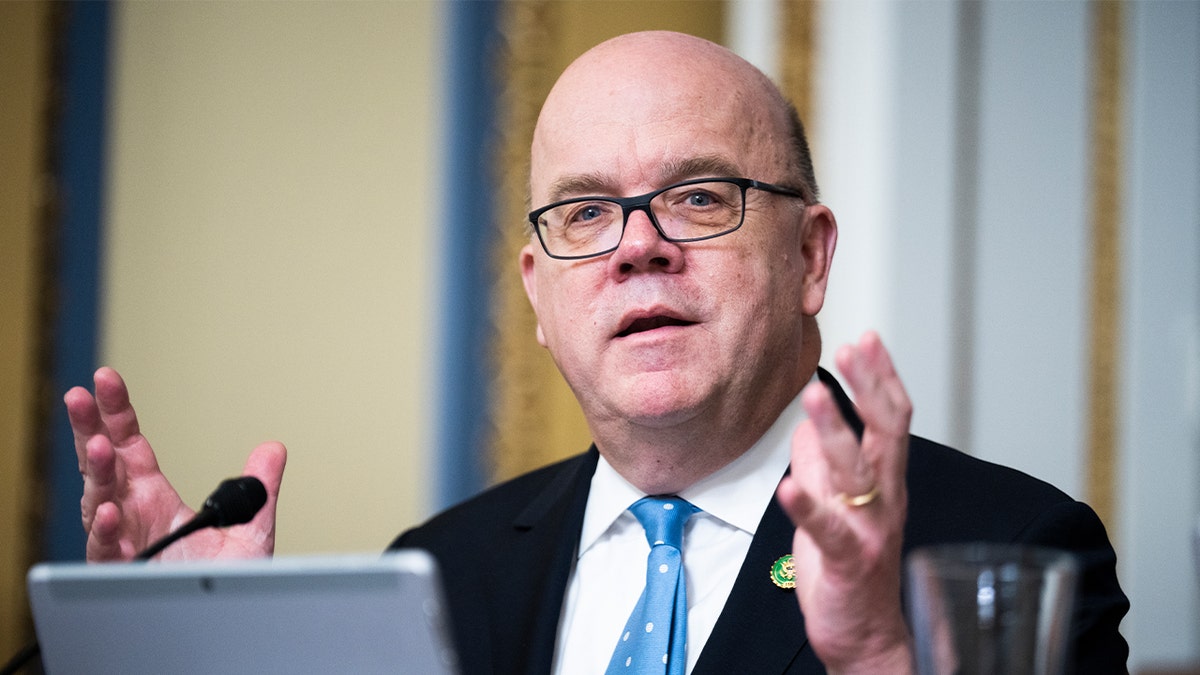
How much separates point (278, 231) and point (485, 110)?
25.9 inches

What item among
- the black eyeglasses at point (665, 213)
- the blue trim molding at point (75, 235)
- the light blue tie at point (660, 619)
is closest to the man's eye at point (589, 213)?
the black eyeglasses at point (665, 213)

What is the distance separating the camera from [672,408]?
143 centimetres

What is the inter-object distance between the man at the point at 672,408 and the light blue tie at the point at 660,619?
4cm

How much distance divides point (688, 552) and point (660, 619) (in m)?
0.13

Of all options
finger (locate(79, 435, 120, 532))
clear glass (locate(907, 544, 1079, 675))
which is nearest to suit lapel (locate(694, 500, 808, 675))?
clear glass (locate(907, 544, 1079, 675))

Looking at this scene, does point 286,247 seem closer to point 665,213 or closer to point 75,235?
point 75,235

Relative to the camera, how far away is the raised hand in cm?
87

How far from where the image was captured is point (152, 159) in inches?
111

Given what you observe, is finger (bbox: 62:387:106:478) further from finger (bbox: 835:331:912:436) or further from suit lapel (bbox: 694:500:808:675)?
finger (bbox: 835:331:912:436)

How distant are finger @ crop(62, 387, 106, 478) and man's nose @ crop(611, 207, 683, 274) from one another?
0.64 metres

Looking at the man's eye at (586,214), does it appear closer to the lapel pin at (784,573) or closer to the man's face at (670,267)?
the man's face at (670,267)

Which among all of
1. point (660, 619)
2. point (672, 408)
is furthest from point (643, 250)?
point (660, 619)

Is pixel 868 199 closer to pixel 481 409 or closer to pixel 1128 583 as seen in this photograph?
pixel 481 409

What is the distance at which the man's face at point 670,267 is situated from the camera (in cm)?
144
